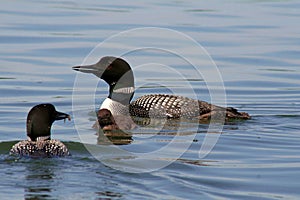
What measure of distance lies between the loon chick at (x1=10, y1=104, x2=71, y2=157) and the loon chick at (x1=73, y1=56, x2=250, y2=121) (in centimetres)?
286

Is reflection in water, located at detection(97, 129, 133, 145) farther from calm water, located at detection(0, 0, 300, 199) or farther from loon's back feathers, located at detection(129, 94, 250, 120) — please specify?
loon's back feathers, located at detection(129, 94, 250, 120)

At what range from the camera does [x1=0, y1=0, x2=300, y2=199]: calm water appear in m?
9.05

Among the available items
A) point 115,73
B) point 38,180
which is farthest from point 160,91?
point 38,180

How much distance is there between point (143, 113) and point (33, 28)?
7.78 metres

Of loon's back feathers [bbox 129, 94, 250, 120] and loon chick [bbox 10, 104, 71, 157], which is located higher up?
loon's back feathers [bbox 129, 94, 250, 120]

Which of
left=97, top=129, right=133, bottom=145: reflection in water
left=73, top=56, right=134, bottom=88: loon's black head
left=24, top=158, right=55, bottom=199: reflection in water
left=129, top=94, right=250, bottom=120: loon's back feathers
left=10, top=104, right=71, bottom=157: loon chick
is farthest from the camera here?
left=73, top=56, right=134, bottom=88: loon's black head

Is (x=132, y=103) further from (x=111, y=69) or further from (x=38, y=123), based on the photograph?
(x=38, y=123)

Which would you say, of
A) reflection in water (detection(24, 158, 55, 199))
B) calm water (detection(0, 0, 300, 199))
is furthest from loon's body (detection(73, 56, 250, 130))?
reflection in water (detection(24, 158, 55, 199))

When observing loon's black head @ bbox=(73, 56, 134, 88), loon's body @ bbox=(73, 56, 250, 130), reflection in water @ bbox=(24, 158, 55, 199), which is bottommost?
reflection in water @ bbox=(24, 158, 55, 199)

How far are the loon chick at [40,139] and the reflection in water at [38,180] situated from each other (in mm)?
158

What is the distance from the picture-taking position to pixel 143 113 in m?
13.4

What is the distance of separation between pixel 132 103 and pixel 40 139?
140 inches

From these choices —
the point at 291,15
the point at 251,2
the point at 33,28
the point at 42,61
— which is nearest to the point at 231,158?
the point at 42,61

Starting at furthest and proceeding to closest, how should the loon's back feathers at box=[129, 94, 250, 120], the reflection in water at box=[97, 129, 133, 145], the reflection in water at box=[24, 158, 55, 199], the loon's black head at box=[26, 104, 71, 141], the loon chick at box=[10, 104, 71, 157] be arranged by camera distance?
the loon's back feathers at box=[129, 94, 250, 120] < the reflection in water at box=[97, 129, 133, 145] < the loon's black head at box=[26, 104, 71, 141] < the loon chick at box=[10, 104, 71, 157] < the reflection in water at box=[24, 158, 55, 199]
